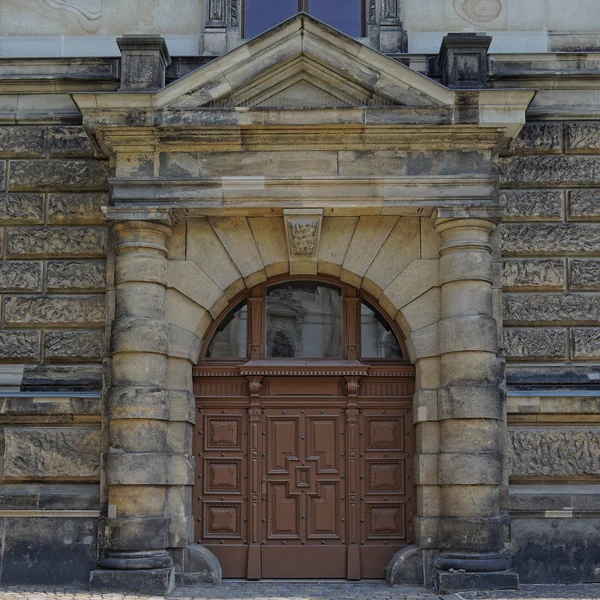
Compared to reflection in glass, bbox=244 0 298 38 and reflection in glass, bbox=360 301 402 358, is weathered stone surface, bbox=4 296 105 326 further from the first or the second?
reflection in glass, bbox=244 0 298 38

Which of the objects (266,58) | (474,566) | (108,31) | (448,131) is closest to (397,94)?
(448,131)

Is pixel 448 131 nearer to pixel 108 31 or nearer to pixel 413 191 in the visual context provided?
pixel 413 191

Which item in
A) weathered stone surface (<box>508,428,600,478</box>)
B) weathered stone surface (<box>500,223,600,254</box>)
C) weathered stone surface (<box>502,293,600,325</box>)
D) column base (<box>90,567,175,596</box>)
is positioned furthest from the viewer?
weathered stone surface (<box>500,223,600,254</box>)

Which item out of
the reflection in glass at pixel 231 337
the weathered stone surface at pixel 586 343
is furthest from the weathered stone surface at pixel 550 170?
the reflection in glass at pixel 231 337

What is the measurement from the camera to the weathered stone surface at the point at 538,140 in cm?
998

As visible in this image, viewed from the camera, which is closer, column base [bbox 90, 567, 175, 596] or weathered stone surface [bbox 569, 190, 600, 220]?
column base [bbox 90, 567, 175, 596]

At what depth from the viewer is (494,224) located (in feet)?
30.8

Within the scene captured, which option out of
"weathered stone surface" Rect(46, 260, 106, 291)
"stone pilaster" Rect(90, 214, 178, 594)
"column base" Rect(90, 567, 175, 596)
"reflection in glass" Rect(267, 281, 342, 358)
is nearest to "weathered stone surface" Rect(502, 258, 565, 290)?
"reflection in glass" Rect(267, 281, 342, 358)

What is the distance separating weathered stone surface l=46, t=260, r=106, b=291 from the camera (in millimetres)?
9844

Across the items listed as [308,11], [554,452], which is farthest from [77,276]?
[554,452]

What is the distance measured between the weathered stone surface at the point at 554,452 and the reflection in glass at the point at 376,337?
4.89 feet

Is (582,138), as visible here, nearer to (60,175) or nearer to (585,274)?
(585,274)

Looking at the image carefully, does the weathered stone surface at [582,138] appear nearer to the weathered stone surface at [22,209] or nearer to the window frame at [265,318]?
the window frame at [265,318]

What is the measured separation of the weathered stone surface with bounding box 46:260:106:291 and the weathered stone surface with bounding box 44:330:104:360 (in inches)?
18.8
